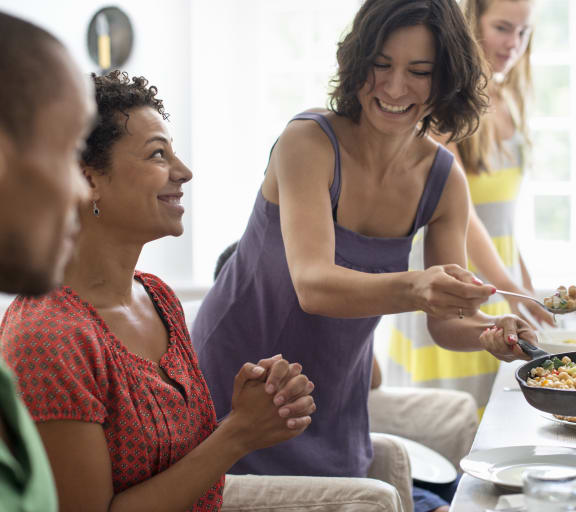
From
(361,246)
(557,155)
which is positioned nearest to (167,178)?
(361,246)

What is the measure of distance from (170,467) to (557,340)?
1280mm

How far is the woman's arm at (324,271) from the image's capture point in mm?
1286

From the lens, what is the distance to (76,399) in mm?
1150

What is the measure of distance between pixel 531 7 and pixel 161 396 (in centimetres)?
189

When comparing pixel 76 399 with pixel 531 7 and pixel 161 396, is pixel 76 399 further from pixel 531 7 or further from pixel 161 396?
pixel 531 7

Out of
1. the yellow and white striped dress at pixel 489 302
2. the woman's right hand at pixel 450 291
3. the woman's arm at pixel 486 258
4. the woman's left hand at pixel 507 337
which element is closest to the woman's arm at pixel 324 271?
the woman's right hand at pixel 450 291

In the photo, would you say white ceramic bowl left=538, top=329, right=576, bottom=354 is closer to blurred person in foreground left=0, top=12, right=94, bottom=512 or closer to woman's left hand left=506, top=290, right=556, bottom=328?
woman's left hand left=506, top=290, right=556, bottom=328

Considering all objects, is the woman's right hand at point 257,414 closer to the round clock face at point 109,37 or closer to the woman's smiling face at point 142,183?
the woman's smiling face at point 142,183

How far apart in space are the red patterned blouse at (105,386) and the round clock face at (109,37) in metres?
A: 2.28

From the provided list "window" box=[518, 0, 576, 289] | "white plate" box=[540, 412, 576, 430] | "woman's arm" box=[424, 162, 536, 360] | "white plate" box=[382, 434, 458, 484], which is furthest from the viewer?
"window" box=[518, 0, 576, 289]

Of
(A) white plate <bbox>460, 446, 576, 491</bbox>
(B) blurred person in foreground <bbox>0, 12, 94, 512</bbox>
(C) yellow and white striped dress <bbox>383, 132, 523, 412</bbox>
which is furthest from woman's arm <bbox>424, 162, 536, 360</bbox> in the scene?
(B) blurred person in foreground <bbox>0, 12, 94, 512</bbox>

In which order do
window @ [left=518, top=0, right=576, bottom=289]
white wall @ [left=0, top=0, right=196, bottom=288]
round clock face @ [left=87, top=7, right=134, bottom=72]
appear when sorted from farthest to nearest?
window @ [left=518, top=0, right=576, bottom=289]
white wall @ [left=0, top=0, right=196, bottom=288]
round clock face @ [left=87, top=7, right=134, bottom=72]

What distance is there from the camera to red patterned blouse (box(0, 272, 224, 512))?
1.14 metres

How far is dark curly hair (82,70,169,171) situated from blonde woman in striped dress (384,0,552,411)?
4.15ft
